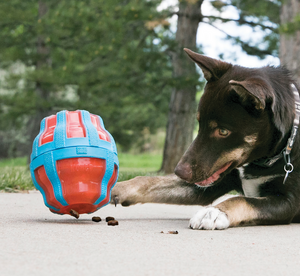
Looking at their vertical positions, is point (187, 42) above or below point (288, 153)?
above

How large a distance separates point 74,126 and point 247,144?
1301 millimetres

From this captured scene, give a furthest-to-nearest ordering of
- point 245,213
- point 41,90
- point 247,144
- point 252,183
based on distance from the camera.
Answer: point 41,90 < point 252,183 < point 247,144 < point 245,213

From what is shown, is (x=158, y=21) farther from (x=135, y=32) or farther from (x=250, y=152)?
(x=250, y=152)

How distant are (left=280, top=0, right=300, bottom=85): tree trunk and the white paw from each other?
6180mm

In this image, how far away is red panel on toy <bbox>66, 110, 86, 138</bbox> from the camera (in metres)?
2.64

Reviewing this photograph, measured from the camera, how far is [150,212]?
3943 millimetres

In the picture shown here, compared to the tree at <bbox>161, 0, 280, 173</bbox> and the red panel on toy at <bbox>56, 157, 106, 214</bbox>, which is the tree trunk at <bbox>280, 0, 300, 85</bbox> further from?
the red panel on toy at <bbox>56, 157, 106, 214</bbox>

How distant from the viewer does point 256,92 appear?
2.70 meters

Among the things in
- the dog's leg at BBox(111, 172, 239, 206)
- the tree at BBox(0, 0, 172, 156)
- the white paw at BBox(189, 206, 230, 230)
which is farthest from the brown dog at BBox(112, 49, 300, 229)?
the tree at BBox(0, 0, 172, 156)

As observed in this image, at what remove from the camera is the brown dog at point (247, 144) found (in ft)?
9.64

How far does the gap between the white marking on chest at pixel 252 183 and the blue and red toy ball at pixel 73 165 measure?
1285mm

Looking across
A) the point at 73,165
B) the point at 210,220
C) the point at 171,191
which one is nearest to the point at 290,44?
the point at 171,191

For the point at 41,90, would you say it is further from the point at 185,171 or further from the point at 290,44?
the point at 185,171

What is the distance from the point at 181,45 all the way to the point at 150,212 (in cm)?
734
